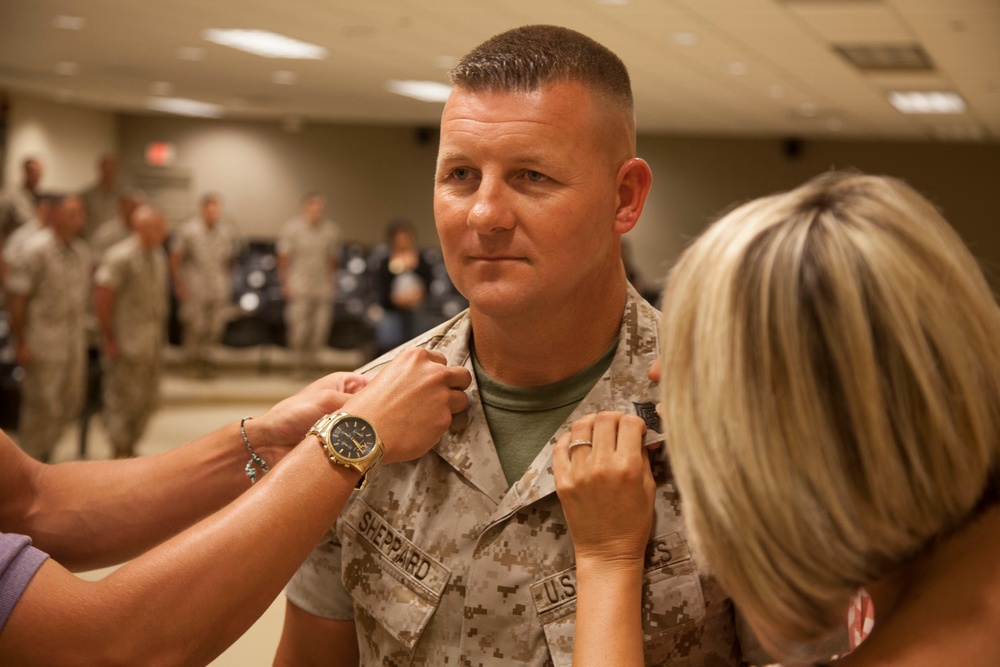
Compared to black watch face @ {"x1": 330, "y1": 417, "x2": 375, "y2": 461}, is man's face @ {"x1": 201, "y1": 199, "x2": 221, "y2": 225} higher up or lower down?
lower down

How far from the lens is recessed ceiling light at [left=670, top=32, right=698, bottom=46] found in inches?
370

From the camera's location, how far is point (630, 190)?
1.56 metres

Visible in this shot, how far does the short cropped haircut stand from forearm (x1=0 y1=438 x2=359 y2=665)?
0.58 m

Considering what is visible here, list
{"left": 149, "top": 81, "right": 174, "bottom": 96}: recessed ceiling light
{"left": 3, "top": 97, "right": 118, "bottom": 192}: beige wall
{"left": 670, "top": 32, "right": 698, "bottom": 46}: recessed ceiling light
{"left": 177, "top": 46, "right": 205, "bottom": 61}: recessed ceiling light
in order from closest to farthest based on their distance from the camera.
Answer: {"left": 670, "top": 32, "right": 698, "bottom": 46}: recessed ceiling light < {"left": 177, "top": 46, "right": 205, "bottom": 61}: recessed ceiling light < {"left": 149, "top": 81, "right": 174, "bottom": 96}: recessed ceiling light < {"left": 3, "top": 97, "right": 118, "bottom": 192}: beige wall

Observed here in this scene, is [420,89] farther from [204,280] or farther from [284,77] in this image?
[204,280]

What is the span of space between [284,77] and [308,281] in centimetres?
291

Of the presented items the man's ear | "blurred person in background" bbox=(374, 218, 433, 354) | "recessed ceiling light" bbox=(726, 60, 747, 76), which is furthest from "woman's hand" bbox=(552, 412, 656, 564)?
"recessed ceiling light" bbox=(726, 60, 747, 76)

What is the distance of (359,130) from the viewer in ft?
63.0

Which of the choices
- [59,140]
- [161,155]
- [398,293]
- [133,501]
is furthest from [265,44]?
[133,501]

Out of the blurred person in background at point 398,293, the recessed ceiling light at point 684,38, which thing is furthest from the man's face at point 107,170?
the recessed ceiling light at point 684,38

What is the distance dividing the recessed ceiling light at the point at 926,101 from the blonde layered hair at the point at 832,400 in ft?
40.0

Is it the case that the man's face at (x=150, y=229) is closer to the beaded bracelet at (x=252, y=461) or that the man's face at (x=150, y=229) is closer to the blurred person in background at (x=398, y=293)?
the blurred person in background at (x=398, y=293)

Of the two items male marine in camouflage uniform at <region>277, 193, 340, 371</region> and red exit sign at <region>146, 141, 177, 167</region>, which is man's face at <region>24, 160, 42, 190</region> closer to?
male marine in camouflage uniform at <region>277, 193, 340, 371</region>

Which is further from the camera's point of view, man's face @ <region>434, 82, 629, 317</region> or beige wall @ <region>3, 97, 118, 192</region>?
beige wall @ <region>3, 97, 118, 192</region>
